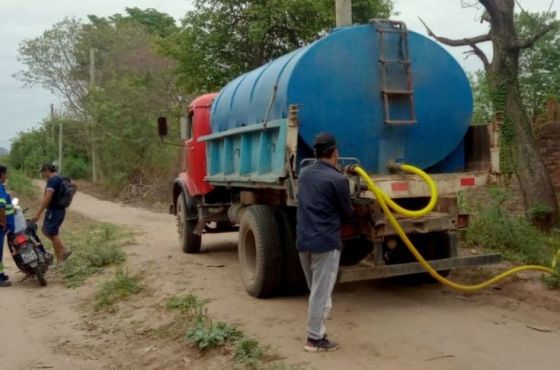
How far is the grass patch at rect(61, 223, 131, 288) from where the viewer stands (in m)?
9.48

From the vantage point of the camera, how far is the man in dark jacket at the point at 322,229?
4.96m

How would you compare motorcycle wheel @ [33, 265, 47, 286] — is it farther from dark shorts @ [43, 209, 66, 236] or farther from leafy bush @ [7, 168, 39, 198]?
leafy bush @ [7, 168, 39, 198]

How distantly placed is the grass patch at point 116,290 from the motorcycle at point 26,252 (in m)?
1.10

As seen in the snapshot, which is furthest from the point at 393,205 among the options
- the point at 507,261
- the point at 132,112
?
the point at 132,112

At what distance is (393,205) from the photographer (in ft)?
18.2

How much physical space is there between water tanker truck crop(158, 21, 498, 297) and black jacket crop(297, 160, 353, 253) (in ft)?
2.16

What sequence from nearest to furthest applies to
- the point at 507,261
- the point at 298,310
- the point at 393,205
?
the point at 393,205 < the point at 298,310 < the point at 507,261

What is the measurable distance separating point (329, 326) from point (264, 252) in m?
1.32

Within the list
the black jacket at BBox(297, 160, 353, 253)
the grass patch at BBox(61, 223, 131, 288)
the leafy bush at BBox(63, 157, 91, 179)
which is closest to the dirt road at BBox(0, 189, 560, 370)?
the grass patch at BBox(61, 223, 131, 288)

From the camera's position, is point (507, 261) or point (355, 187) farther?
point (507, 261)

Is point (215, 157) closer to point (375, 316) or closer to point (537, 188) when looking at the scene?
point (375, 316)

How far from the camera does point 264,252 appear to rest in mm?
6742

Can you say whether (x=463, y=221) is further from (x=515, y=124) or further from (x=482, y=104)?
(x=482, y=104)

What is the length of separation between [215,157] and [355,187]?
3.39 meters
